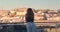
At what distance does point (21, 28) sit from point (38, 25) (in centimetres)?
37

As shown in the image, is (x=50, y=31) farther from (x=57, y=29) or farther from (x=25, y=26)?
(x=25, y=26)

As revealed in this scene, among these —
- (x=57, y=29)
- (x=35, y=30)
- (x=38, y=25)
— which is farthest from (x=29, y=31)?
(x=57, y=29)

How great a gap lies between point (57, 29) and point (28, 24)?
2.45ft

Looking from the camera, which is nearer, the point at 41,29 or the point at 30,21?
the point at 30,21

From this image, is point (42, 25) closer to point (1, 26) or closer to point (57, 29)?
point (57, 29)

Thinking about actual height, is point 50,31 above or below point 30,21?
below

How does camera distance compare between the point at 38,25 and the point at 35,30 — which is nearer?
the point at 35,30

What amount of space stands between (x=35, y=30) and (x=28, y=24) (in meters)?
0.19

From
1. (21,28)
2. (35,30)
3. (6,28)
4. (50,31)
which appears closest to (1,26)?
(6,28)

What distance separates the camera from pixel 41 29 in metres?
4.48

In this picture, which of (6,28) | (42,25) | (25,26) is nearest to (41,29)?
(42,25)

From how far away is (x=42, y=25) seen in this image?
4.46 m

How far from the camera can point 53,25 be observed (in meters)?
4.43

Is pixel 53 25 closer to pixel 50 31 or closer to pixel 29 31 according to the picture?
pixel 50 31
